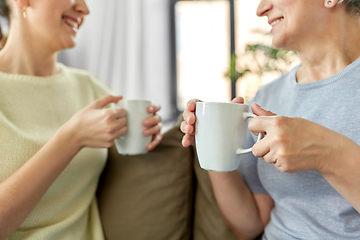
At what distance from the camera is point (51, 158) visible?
2.42 ft

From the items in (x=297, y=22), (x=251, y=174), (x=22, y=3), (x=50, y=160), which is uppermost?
(x=22, y=3)

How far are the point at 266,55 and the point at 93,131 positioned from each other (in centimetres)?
168

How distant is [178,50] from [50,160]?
229 centimetres

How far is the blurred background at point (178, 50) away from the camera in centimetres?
216

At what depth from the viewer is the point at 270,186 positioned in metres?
0.85

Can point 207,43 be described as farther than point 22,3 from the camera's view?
Yes

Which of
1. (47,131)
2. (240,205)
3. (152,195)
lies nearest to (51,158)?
(47,131)

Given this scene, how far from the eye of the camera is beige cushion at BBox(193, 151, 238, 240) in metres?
0.87

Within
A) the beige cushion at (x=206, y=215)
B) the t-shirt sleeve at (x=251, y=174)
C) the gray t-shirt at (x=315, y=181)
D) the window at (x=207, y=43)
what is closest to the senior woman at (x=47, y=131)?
the beige cushion at (x=206, y=215)

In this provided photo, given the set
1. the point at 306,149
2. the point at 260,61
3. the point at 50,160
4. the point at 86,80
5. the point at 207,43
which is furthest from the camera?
the point at 207,43

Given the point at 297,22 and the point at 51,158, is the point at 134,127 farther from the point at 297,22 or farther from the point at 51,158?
the point at 297,22

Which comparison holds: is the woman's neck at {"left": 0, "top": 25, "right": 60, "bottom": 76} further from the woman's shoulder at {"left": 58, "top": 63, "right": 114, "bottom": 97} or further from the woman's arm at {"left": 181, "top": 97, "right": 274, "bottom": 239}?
the woman's arm at {"left": 181, "top": 97, "right": 274, "bottom": 239}

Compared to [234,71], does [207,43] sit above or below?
above

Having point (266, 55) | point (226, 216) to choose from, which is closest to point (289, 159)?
point (226, 216)
